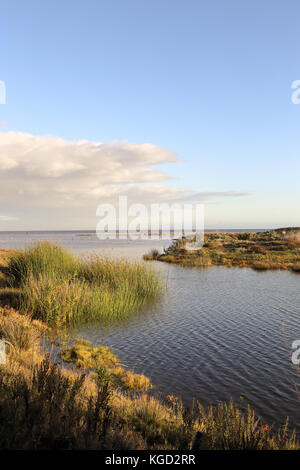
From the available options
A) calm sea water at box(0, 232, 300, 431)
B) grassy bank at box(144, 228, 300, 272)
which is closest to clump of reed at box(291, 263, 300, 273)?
grassy bank at box(144, 228, 300, 272)

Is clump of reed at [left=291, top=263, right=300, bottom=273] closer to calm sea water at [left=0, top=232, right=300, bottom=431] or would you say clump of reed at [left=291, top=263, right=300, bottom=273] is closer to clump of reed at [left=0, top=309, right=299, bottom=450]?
calm sea water at [left=0, top=232, right=300, bottom=431]

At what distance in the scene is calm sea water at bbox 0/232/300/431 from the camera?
859 centimetres

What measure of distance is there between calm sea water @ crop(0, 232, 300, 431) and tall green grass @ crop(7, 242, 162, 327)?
1.20 metres

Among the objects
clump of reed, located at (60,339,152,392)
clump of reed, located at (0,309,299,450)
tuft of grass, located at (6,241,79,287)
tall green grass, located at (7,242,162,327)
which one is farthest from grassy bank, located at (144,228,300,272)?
clump of reed, located at (0,309,299,450)

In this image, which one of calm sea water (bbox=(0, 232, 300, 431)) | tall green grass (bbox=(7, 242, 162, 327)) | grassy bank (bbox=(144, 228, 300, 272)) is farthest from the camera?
grassy bank (bbox=(144, 228, 300, 272))

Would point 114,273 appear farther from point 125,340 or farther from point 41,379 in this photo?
point 41,379

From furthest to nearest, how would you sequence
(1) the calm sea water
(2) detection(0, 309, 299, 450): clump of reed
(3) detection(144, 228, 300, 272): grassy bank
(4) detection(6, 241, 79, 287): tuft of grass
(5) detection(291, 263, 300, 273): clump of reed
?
(3) detection(144, 228, 300, 272): grassy bank, (5) detection(291, 263, 300, 273): clump of reed, (4) detection(6, 241, 79, 287): tuft of grass, (1) the calm sea water, (2) detection(0, 309, 299, 450): clump of reed

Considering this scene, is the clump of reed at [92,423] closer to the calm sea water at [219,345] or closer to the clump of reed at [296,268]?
the calm sea water at [219,345]

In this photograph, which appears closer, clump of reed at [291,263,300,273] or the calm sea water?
the calm sea water

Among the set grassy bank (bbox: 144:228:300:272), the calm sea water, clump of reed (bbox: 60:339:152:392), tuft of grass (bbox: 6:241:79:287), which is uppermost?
tuft of grass (bbox: 6:241:79:287)

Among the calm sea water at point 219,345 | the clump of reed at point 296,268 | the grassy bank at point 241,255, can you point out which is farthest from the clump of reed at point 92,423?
the grassy bank at point 241,255

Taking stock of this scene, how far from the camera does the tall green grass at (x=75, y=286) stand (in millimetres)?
14547

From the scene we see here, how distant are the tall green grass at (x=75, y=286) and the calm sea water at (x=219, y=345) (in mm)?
1197

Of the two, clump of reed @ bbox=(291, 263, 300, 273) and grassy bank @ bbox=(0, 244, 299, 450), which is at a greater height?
grassy bank @ bbox=(0, 244, 299, 450)
